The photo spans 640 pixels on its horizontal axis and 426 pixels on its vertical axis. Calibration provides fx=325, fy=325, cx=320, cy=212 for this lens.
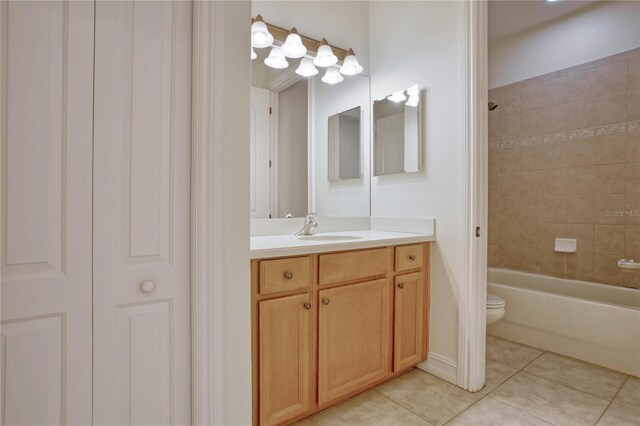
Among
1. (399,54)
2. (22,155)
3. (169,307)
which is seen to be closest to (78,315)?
(169,307)

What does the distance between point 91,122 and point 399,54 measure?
2.01 meters

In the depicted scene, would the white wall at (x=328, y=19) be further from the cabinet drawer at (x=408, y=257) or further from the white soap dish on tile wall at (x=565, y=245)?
the white soap dish on tile wall at (x=565, y=245)

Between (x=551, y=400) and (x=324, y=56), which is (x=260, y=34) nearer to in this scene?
(x=324, y=56)

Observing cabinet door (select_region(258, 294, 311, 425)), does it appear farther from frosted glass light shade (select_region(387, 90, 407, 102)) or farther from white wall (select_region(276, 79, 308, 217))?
frosted glass light shade (select_region(387, 90, 407, 102))

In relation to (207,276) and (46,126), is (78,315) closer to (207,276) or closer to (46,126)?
(207,276)

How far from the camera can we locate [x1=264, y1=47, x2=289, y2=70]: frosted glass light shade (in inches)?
80.8

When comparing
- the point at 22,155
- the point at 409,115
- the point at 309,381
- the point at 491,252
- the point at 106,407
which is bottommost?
the point at 309,381

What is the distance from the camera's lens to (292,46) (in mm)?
2098

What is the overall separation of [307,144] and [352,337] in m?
1.30

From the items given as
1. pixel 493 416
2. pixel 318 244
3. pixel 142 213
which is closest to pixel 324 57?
pixel 318 244

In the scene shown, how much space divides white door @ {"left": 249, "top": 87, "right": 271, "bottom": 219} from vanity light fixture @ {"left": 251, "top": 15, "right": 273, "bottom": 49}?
27cm

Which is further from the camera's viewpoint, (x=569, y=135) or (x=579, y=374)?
(x=569, y=135)

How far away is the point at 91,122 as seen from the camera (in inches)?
38.3

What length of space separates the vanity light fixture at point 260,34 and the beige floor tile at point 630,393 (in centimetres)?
284
